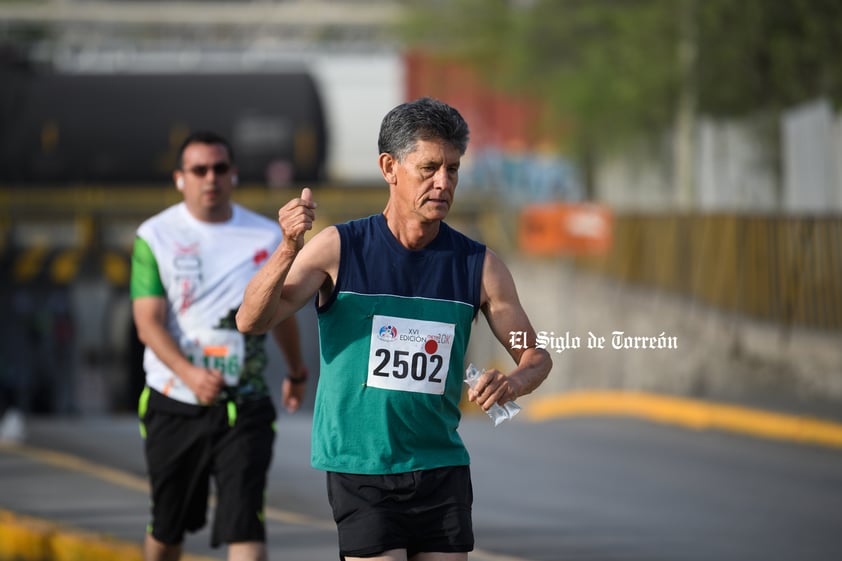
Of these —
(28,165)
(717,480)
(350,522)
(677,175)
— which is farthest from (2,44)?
(350,522)

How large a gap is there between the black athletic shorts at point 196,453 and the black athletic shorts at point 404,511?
6.37 ft

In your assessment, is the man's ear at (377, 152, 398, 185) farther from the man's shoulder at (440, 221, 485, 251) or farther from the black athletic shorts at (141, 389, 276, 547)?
the black athletic shorts at (141, 389, 276, 547)

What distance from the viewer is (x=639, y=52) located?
32031mm

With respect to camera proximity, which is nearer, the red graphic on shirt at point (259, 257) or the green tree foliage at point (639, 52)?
the red graphic on shirt at point (259, 257)

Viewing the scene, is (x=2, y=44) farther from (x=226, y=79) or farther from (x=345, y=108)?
(x=345, y=108)

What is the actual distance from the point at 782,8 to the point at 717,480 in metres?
11.9

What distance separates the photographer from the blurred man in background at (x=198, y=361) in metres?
6.83

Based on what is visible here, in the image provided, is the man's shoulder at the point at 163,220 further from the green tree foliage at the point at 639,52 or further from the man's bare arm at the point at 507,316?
the green tree foliage at the point at 639,52

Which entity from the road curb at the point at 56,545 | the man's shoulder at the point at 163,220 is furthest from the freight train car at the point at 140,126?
the man's shoulder at the point at 163,220

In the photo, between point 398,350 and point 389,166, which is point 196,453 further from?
point 389,166

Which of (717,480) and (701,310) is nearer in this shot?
(717,480)

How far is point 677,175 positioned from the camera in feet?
115

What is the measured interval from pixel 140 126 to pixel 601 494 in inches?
892

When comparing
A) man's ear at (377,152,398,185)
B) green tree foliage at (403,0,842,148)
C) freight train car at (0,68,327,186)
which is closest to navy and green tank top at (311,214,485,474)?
man's ear at (377,152,398,185)
